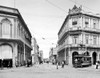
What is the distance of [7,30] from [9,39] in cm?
196

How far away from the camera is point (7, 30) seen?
35906 mm

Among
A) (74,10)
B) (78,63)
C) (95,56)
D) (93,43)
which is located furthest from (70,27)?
(78,63)

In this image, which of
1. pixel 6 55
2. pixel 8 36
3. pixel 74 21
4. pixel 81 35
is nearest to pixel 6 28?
pixel 8 36

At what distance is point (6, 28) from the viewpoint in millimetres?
35844

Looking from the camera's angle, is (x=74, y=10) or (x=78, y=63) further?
(x=74, y=10)

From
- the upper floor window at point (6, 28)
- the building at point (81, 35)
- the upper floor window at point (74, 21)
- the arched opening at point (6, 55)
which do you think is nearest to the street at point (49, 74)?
the arched opening at point (6, 55)

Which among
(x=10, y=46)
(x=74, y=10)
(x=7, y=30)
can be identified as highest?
(x=74, y=10)

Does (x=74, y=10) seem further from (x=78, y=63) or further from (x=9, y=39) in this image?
(x=9, y=39)

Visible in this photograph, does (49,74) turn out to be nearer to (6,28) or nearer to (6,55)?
(6,55)

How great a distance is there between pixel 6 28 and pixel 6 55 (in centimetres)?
553

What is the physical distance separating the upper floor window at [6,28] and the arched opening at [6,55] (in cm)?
229

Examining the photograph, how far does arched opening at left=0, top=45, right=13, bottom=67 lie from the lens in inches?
1393

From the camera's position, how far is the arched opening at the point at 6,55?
116 feet

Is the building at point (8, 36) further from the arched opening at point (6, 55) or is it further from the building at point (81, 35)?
the building at point (81, 35)
